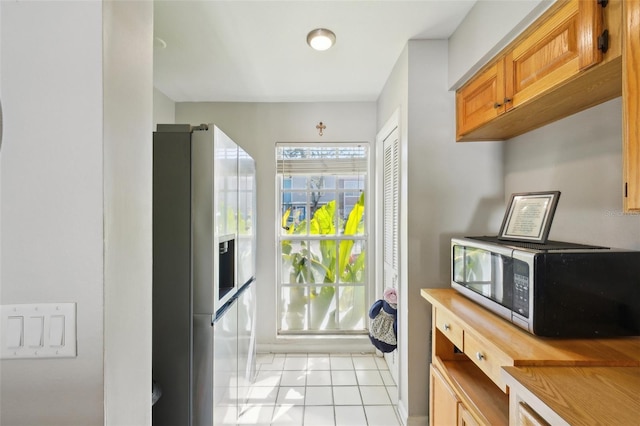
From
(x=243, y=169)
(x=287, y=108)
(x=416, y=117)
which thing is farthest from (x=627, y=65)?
(x=287, y=108)

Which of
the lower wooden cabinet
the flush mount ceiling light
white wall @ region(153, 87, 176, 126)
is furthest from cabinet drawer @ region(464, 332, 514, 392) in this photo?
white wall @ region(153, 87, 176, 126)

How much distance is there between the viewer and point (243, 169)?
2.33 meters

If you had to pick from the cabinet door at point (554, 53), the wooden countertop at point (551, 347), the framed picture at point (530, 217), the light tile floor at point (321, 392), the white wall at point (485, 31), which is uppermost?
the white wall at point (485, 31)

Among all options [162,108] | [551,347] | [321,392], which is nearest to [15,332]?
[551,347]

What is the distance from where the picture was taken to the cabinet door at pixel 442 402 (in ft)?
4.50

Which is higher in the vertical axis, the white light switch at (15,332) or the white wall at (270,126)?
the white wall at (270,126)

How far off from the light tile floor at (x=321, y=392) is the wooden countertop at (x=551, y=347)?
1329mm

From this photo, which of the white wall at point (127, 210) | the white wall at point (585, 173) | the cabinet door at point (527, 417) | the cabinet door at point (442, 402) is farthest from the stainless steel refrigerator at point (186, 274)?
the white wall at point (585, 173)

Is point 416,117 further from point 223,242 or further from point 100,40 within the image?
point 100,40

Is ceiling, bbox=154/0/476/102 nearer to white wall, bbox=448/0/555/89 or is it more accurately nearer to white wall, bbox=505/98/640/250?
white wall, bbox=448/0/555/89

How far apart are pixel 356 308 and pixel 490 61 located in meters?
2.46

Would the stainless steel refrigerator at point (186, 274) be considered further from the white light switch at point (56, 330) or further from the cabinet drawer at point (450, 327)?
the cabinet drawer at point (450, 327)

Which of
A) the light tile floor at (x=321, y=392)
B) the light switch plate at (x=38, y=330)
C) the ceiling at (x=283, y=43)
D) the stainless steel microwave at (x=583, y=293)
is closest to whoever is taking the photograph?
the light switch plate at (x=38, y=330)

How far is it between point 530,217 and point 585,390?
83cm
